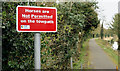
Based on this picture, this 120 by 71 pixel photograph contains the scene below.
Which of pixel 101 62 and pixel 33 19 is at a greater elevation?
pixel 33 19

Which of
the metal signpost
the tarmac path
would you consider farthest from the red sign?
the tarmac path

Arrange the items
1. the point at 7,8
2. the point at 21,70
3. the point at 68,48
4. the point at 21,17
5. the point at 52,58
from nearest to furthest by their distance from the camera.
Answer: the point at 21,17
the point at 7,8
the point at 21,70
the point at 52,58
the point at 68,48

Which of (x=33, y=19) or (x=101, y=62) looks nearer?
(x=33, y=19)

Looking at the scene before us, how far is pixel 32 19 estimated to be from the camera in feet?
9.74

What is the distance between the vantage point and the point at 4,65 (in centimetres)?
493

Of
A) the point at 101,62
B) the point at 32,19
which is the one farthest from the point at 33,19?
the point at 101,62

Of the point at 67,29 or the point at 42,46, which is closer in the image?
the point at 42,46

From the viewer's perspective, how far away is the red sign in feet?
9.72

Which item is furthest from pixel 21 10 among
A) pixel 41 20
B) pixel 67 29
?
pixel 67 29

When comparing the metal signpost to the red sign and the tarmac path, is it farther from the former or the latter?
the tarmac path

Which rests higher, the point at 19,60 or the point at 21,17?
the point at 21,17

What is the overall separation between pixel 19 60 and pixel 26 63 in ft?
0.88

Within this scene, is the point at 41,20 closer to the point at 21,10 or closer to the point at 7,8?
the point at 21,10

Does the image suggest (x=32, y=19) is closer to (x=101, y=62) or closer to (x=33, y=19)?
(x=33, y=19)
